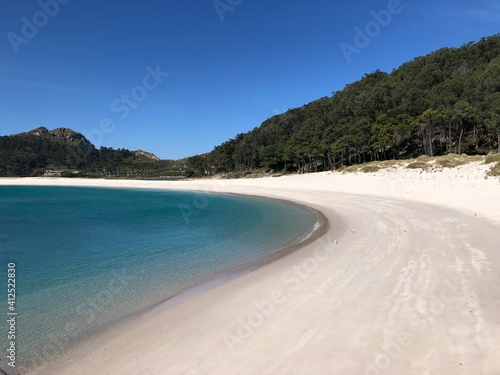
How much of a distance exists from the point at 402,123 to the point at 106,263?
63031 mm

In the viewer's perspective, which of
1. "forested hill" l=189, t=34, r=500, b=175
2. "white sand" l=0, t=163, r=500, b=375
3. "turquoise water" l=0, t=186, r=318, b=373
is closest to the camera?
"white sand" l=0, t=163, r=500, b=375

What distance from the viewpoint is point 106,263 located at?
12.2 metres

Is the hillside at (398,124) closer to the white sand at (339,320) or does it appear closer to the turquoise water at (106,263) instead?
the turquoise water at (106,263)

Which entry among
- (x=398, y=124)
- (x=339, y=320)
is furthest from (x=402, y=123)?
(x=339, y=320)

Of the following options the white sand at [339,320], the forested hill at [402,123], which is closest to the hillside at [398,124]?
the forested hill at [402,123]

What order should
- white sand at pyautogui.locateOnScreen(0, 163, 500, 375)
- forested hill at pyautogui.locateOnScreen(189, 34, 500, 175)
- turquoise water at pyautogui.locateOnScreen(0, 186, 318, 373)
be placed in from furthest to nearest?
forested hill at pyautogui.locateOnScreen(189, 34, 500, 175) → turquoise water at pyautogui.locateOnScreen(0, 186, 318, 373) → white sand at pyautogui.locateOnScreen(0, 163, 500, 375)

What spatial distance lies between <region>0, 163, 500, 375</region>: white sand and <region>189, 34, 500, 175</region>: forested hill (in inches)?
2094

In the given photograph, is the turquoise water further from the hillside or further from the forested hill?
the hillside

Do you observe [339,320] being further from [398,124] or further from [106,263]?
[398,124]

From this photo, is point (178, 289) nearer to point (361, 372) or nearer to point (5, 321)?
point (5, 321)

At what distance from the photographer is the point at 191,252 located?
13.7 meters

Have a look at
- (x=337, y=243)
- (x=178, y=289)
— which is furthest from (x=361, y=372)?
(x=337, y=243)

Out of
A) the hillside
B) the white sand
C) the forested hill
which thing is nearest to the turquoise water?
the white sand

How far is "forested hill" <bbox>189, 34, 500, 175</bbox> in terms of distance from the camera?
59.6 m
